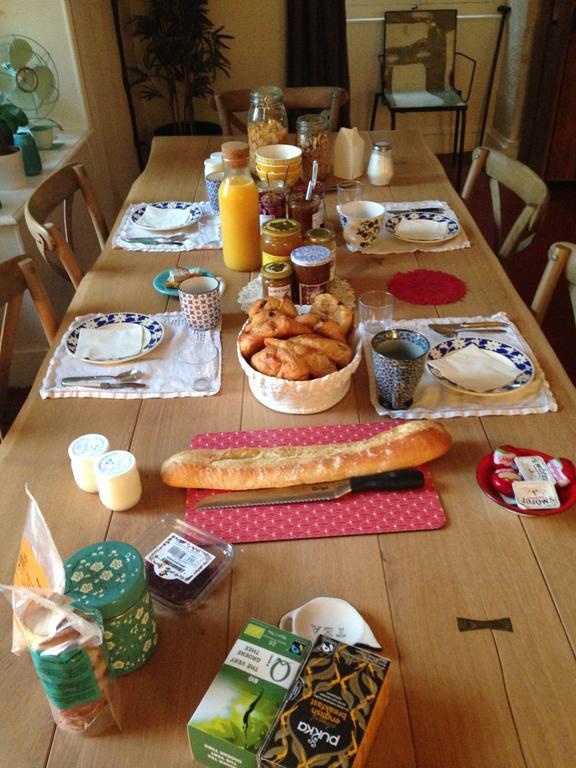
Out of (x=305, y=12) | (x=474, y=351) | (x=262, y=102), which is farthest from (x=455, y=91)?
(x=474, y=351)

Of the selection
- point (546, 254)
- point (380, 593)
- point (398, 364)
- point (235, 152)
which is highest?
point (235, 152)

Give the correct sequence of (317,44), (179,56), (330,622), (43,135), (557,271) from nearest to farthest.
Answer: (330,622)
(557,271)
(43,135)
(179,56)
(317,44)

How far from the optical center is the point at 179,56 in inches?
135

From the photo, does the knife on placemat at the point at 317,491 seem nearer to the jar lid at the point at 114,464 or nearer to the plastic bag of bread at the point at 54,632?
the jar lid at the point at 114,464

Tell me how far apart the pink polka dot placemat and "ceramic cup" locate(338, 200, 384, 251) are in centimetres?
78

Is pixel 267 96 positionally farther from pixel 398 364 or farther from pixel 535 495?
pixel 535 495

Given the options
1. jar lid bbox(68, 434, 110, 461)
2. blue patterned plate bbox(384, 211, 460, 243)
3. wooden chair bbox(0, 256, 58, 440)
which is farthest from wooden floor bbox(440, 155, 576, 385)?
jar lid bbox(68, 434, 110, 461)

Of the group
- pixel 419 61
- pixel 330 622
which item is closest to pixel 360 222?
pixel 330 622

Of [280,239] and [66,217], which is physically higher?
[280,239]

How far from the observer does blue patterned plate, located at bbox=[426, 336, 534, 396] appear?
109 centimetres

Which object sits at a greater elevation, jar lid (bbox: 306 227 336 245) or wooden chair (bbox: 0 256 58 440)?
jar lid (bbox: 306 227 336 245)

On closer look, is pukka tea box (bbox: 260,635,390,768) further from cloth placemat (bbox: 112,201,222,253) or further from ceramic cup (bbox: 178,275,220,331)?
cloth placemat (bbox: 112,201,222,253)

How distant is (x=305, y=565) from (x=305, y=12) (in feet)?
11.7

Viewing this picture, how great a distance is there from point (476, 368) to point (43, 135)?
2.21 metres
